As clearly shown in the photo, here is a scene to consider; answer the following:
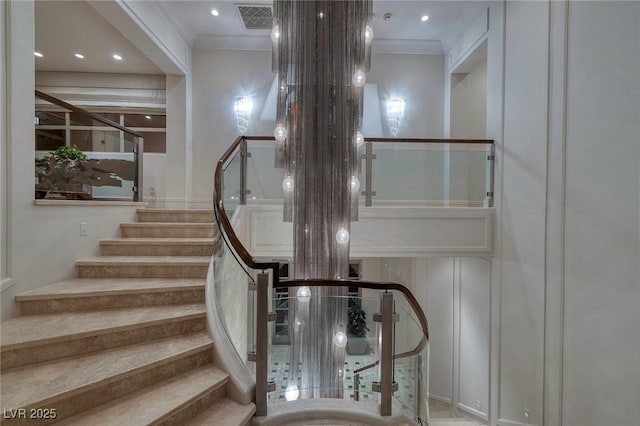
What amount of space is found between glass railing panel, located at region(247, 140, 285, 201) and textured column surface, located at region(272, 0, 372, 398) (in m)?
0.87

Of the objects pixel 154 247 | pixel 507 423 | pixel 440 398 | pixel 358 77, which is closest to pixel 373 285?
pixel 358 77

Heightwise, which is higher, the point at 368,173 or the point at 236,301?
the point at 368,173

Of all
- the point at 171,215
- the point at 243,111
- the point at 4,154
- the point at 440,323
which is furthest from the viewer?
the point at 243,111

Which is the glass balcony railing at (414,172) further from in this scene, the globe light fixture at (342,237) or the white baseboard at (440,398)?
the white baseboard at (440,398)

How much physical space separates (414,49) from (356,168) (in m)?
4.03

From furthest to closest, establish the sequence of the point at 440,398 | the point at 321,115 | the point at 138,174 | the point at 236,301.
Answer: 1. the point at 440,398
2. the point at 138,174
3. the point at 321,115
4. the point at 236,301

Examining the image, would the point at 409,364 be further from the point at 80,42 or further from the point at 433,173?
the point at 80,42

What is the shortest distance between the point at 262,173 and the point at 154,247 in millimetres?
1578

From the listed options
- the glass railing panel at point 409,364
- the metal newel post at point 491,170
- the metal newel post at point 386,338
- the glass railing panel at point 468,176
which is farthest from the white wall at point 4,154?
the metal newel post at point 491,170

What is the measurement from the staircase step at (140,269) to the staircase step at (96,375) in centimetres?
83

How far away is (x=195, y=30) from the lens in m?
5.50

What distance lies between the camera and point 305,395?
2.40 meters

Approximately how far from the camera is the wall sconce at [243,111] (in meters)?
5.69

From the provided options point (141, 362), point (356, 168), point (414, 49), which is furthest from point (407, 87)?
point (141, 362)
